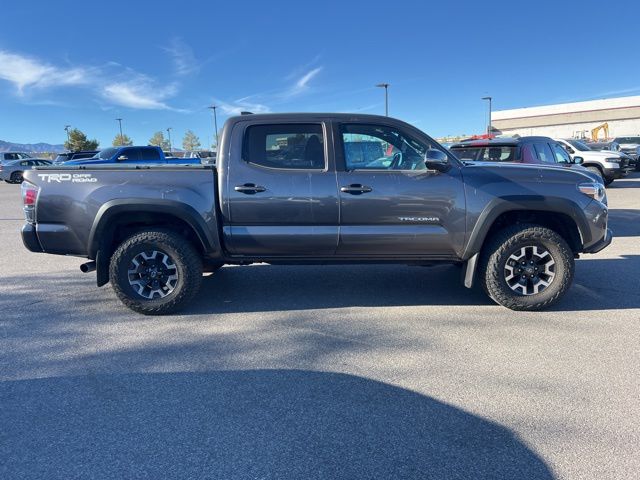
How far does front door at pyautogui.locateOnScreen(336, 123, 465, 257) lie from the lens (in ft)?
14.0

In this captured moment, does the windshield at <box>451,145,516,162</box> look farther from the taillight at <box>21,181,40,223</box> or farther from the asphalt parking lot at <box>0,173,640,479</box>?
the taillight at <box>21,181,40,223</box>

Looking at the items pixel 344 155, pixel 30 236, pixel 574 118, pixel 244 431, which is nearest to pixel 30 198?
pixel 30 236

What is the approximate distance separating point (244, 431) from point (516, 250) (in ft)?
10.2

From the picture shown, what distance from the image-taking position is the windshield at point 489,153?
8.70m

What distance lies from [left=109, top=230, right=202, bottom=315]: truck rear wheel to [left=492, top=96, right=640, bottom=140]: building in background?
7010 cm

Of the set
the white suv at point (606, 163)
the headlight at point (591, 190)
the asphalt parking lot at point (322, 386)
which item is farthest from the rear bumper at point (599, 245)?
the white suv at point (606, 163)

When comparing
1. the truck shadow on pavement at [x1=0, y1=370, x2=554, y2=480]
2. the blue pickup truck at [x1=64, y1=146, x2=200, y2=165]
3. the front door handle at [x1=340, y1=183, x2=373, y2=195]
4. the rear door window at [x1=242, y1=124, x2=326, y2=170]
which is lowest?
the truck shadow on pavement at [x1=0, y1=370, x2=554, y2=480]

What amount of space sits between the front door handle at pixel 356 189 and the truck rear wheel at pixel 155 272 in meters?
1.60

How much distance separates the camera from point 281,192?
168 inches

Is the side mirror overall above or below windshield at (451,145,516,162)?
below

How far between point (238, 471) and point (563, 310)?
364cm

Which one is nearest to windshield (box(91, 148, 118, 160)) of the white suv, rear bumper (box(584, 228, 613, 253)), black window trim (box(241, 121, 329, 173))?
black window trim (box(241, 121, 329, 173))

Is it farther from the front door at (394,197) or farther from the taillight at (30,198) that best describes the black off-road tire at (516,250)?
the taillight at (30,198)

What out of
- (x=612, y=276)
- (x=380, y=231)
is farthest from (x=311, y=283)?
(x=612, y=276)
